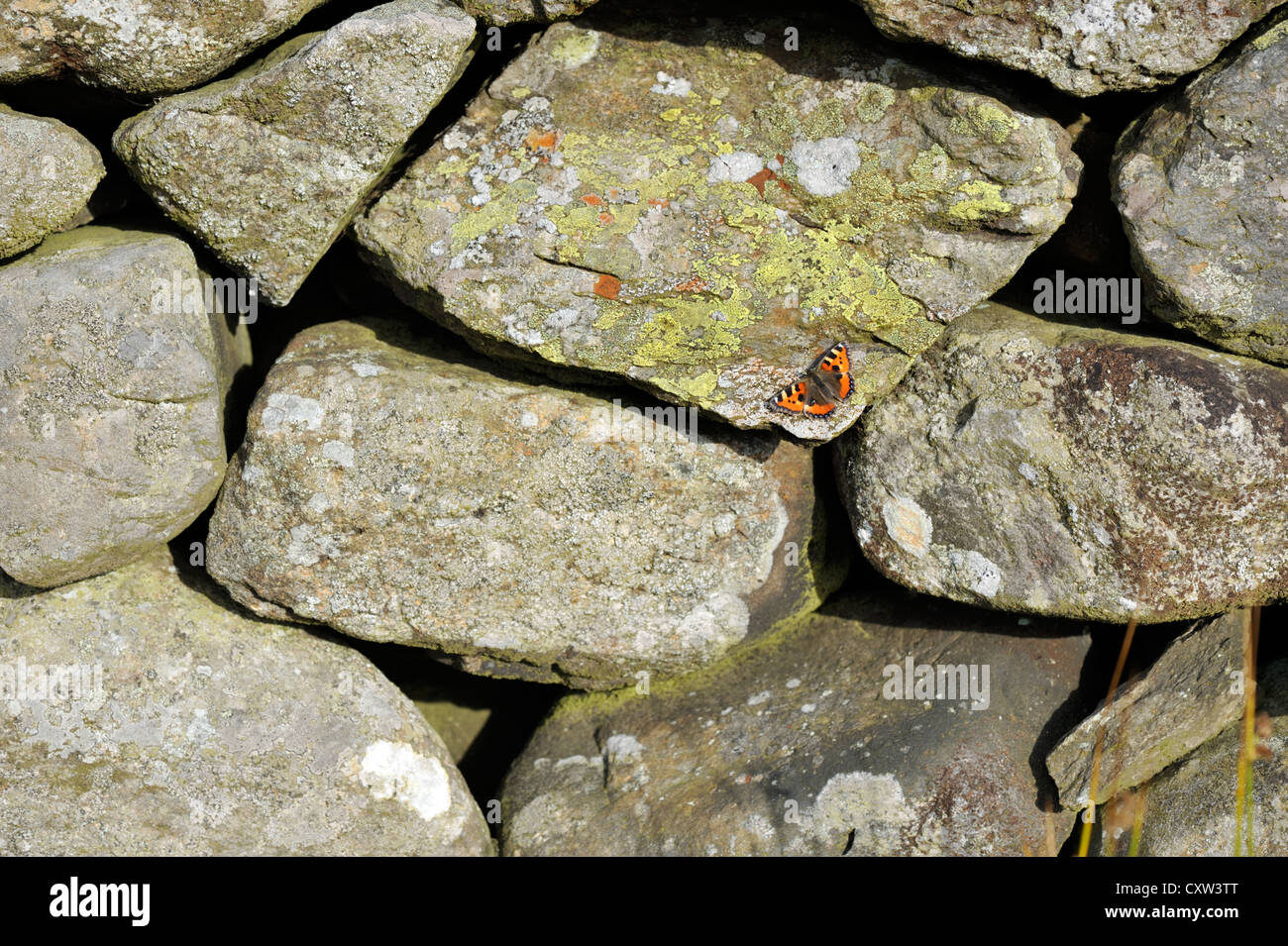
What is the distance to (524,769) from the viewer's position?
4.97m

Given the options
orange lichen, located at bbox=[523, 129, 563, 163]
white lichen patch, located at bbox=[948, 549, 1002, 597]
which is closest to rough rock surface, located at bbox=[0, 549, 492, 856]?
orange lichen, located at bbox=[523, 129, 563, 163]

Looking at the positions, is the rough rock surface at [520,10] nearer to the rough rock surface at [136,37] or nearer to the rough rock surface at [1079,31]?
the rough rock surface at [136,37]

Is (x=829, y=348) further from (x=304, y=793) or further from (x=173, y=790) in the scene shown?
(x=173, y=790)

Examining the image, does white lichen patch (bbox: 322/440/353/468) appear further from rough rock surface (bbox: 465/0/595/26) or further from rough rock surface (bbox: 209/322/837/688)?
rough rock surface (bbox: 465/0/595/26)

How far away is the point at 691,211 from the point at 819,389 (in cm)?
89

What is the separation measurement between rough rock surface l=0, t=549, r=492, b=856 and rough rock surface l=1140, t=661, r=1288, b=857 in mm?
3055

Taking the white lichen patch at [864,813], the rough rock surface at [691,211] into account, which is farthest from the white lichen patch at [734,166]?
the white lichen patch at [864,813]

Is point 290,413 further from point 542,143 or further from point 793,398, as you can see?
point 793,398

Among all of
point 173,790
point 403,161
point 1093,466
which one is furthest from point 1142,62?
point 173,790

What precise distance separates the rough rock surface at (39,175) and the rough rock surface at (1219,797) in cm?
520

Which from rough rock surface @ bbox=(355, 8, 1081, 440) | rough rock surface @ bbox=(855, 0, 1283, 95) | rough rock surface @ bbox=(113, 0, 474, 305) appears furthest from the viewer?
rough rock surface @ bbox=(355, 8, 1081, 440)

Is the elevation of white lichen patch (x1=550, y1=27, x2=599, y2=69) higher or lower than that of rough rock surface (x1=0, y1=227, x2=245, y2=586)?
higher

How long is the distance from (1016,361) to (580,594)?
2112 millimetres

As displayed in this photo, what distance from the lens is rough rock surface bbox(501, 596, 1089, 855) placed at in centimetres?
441
